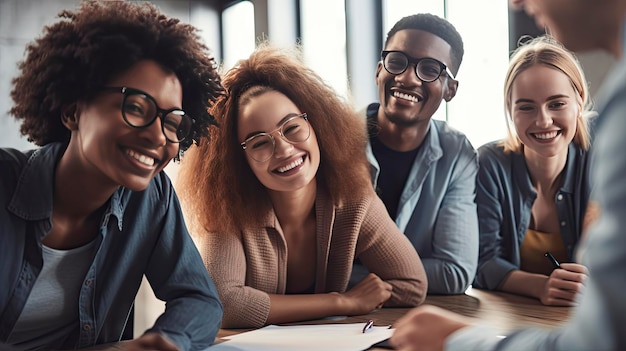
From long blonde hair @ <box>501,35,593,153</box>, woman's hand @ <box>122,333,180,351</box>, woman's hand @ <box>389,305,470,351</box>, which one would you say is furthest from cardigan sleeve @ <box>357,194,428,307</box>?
woman's hand @ <box>389,305,470,351</box>

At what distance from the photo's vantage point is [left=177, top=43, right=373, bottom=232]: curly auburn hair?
2.15 metres

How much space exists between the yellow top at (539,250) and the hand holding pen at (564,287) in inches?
8.0

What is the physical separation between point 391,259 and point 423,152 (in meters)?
0.50

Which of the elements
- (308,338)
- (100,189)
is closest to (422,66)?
(308,338)

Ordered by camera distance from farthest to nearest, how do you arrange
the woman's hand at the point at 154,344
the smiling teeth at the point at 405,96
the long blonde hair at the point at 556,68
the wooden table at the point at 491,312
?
the smiling teeth at the point at 405,96 → the long blonde hair at the point at 556,68 → the wooden table at the point at 491,312 → the woman's hand at the point at 154,344

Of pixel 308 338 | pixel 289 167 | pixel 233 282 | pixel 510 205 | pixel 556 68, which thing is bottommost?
pixel 308 338

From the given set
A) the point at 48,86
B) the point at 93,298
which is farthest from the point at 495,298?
the point at 48,86

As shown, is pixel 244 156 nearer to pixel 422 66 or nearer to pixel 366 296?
pixel 366 296

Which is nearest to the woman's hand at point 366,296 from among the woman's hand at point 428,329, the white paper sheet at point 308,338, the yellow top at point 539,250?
the white paper sheet at point 308,338

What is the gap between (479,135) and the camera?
395 centimetres

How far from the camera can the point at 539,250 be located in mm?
2449

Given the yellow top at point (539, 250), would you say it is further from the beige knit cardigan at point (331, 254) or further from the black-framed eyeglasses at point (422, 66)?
the black-framed eyeglasses at point (422, 66)

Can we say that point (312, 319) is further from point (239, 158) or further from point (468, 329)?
point (468, 329)

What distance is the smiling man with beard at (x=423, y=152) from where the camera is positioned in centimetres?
248
